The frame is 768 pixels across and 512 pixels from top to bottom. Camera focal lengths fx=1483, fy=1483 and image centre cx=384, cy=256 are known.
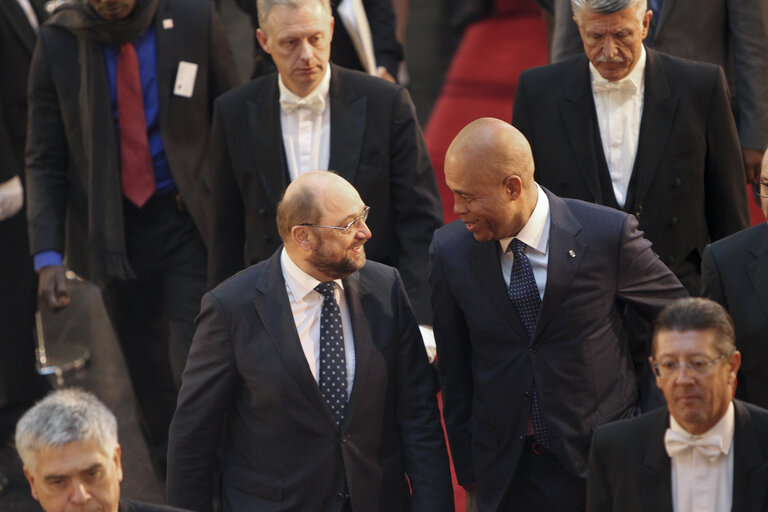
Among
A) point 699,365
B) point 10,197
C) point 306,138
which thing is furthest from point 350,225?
point 10,197

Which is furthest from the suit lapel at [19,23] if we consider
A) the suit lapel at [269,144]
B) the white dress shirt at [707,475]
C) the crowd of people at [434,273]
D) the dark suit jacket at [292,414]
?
the white dress shirt at [707,475]

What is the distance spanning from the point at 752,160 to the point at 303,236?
5.93 ft

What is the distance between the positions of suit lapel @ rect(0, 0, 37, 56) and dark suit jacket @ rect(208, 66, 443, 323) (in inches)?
68.8

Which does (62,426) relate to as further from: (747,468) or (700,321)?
(747,468)

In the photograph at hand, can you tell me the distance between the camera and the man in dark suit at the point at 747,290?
4.28 meters

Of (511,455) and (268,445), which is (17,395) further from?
(511,455)

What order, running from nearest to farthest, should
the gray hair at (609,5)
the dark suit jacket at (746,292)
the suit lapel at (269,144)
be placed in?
the dark suit jacket at (746,292)
the gray hair at (609,5)
the suit lapel at (269,144)

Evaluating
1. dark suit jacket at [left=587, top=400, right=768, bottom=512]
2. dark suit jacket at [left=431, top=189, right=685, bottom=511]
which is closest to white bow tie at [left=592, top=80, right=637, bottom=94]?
dark suit jacket at [left=431, top=189, right=685, bottom=511]

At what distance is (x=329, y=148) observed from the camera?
5.30m

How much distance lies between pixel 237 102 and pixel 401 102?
594 millimetres

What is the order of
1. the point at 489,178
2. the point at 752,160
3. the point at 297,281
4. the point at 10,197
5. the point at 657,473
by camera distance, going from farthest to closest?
the point at 10,197 → the point at 752,160 → the point at 297,281 → the point at 489,178 → the point at 657,473

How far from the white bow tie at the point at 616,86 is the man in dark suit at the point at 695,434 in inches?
51.7

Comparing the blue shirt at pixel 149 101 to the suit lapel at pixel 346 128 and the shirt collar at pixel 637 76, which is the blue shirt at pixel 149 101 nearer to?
the suit lapel at pixel 346 128

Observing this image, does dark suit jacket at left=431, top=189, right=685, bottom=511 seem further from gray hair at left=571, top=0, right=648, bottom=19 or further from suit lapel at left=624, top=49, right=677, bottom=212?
gray hair at left=571, top=0, right=648, bottom=19
